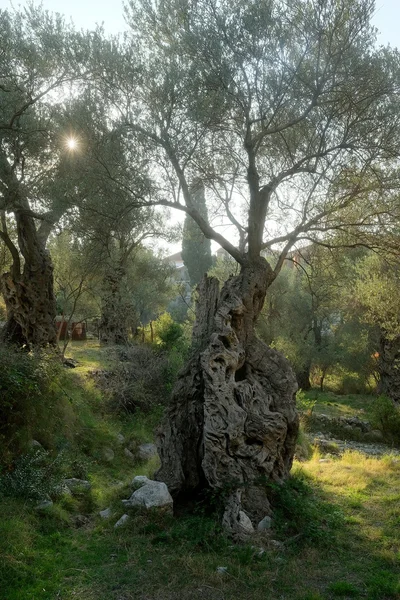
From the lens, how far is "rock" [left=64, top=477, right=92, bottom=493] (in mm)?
8638

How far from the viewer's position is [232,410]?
7746 millimetres

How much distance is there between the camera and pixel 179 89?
937cm

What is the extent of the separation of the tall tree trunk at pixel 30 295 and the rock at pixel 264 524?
8853mm

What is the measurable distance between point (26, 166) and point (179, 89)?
5360mm

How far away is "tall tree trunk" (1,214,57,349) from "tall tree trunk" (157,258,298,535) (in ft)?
22.7

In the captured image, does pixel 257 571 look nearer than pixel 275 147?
Yes

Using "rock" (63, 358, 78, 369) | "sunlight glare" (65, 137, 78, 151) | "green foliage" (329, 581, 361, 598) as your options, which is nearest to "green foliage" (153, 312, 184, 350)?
"rock" (63, 358, 78, 369)

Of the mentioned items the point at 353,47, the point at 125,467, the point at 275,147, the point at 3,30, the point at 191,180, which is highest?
the point at 3,30

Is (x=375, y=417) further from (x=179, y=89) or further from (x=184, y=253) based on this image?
(x=184, y=253)

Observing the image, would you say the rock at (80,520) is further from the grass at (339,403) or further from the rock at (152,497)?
the grass at (339,403)

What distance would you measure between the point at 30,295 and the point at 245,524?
32.3 feet

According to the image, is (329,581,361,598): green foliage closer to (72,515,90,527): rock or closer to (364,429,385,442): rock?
(72,515,90,527): rock

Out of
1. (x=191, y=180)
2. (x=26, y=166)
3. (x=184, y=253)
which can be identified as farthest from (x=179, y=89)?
(x=184, y=253)

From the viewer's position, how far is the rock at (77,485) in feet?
28.3
